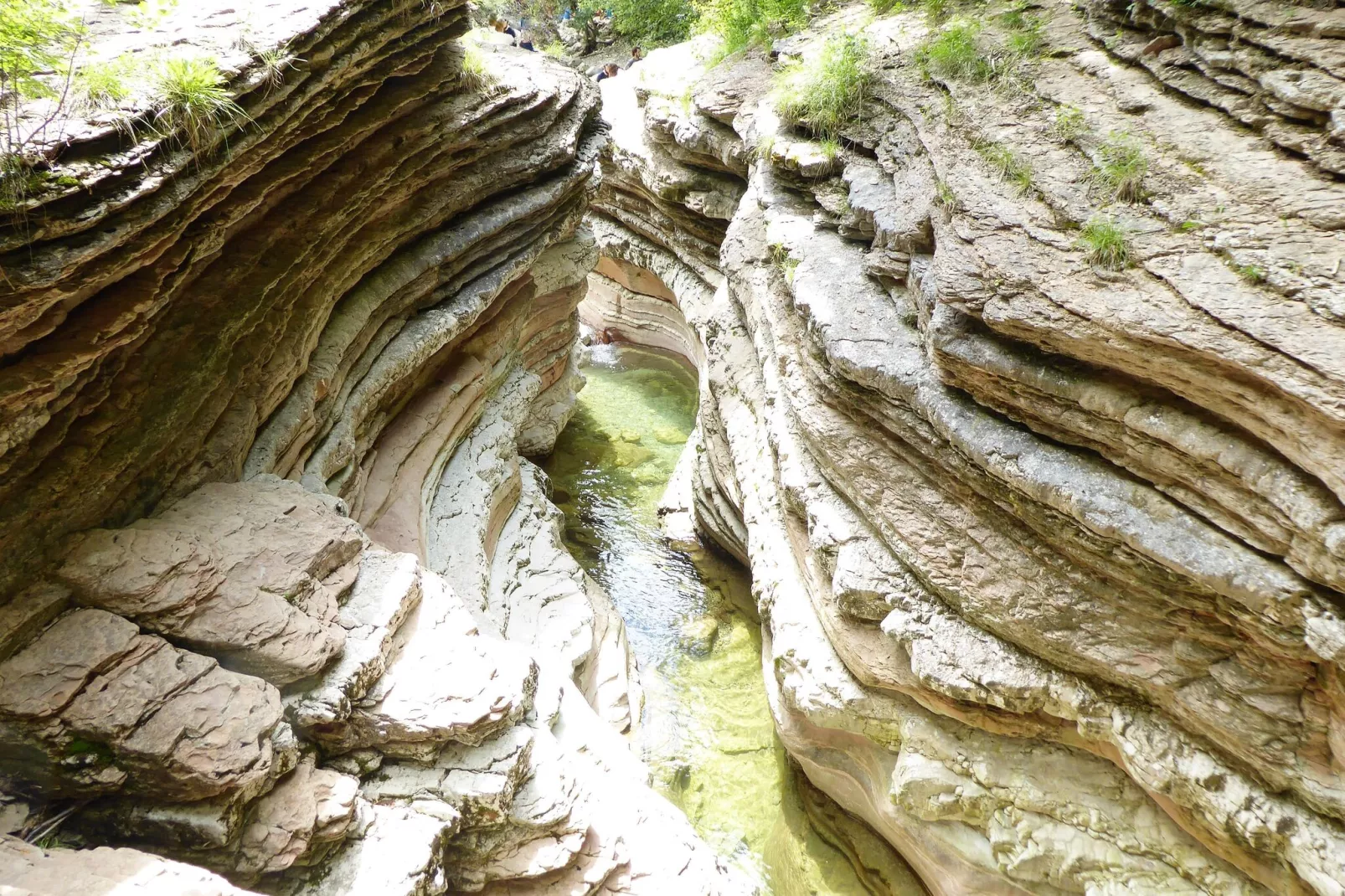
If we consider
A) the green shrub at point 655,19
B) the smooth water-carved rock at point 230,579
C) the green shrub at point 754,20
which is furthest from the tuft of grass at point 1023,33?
the green shrub at point 655,19

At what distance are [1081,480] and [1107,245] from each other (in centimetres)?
134

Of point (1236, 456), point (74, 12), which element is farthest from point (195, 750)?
point (1236, 456)

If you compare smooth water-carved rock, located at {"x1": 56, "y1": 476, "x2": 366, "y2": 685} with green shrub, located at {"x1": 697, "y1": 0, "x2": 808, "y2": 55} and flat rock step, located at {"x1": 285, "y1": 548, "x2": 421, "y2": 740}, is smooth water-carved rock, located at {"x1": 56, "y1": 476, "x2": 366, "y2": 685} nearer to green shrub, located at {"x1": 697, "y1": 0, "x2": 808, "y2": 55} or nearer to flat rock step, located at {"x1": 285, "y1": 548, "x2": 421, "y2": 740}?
flat rock step, located at {"x1": 285, "y1": 548, "x2": 421, "y2": 740}

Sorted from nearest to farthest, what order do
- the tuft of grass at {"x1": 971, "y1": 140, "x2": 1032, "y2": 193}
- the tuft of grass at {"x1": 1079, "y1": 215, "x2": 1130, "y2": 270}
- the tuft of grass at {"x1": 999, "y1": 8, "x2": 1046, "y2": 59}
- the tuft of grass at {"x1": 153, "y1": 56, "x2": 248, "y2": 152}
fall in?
the tuft of grass at {"x1": 153, "y1": 56, "x2": 248, "y2": 152}
the tuft of grass at {"x1": 1079, "y1": 215, "x2": 1130, "y2": 270}
the tuft of grass at {"x1": 971, "y1": 140, "x2": 1032, "y2": 193}
the tuft of grass at {"x1": 999, "y1": 8, "x2": 1046, "y2": 59}

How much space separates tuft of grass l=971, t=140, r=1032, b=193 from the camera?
512 centimetres

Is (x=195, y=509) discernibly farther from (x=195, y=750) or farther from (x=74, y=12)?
(x=74, y=12)

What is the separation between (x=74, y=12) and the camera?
4.53 m

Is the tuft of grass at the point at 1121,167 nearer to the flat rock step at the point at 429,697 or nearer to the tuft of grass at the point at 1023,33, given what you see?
the tuft of grass at the point at 1023,33

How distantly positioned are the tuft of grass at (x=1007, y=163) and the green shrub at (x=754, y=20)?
576cm

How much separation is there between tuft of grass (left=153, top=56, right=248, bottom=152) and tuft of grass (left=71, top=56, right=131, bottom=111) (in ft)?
0.51

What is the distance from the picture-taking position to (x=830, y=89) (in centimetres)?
805

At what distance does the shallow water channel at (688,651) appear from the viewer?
6746 mm

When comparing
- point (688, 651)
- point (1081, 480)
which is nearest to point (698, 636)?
point (688, 651)

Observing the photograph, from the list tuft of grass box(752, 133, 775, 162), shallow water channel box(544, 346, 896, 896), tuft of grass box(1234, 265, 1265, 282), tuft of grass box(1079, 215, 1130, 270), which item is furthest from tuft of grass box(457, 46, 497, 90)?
tuft of grass box(1234, 265, 1265, 282)
